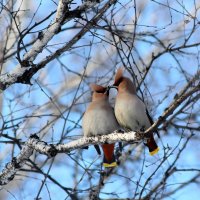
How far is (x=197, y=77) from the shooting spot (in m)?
3.41

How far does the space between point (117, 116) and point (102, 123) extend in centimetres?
15

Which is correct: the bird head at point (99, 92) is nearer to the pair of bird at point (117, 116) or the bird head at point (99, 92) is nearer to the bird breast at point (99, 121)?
the pair of bird at point (117, 116)

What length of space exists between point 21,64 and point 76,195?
1540mm

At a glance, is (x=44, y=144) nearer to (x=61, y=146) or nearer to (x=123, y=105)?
(x=61, y=146)

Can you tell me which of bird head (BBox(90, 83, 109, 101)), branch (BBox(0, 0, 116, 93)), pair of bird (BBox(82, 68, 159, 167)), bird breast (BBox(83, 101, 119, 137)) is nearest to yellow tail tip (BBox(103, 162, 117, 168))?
pair of bird (BBox(82, 68, 159, 167))

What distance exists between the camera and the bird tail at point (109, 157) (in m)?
4.82

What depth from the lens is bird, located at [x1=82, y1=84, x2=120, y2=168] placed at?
479cm

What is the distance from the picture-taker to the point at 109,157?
488cm

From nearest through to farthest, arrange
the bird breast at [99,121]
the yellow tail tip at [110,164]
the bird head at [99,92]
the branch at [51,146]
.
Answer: the branch at [51,146] → the bird breast at [99,121] → the yellow tail tip at [110,164] → the bird head at [99,92]

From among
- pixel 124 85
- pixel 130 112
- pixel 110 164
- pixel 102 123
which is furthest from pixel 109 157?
pixel 124 85

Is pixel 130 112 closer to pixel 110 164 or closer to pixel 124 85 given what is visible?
pixel 124 85

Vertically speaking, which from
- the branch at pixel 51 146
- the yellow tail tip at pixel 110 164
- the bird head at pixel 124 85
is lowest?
the branch at pixel 51 146

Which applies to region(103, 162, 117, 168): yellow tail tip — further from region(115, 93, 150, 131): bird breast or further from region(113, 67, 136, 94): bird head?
region(113, 67, 136, 94): bird head

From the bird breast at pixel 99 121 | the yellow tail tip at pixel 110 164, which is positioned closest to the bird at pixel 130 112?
the bird breast at pixel 99 121
